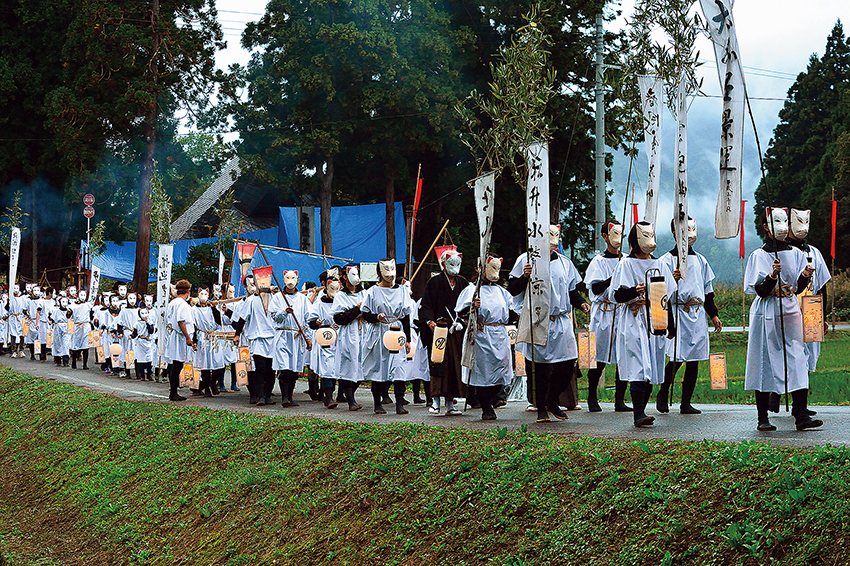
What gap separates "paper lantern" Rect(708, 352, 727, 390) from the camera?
12062 millimetres

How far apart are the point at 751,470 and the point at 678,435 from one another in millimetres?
3172

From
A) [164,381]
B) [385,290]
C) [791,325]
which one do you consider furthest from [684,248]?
[164,381]

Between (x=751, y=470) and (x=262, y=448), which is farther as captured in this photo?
(x=262, y=448)

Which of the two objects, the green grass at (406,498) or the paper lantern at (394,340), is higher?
the paper lantern at (394,340)

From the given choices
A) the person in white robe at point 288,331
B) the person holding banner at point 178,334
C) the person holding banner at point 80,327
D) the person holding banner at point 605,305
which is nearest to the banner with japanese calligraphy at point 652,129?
the person holding banner at point 605,305

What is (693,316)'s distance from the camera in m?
11.5

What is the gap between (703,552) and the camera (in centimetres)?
514

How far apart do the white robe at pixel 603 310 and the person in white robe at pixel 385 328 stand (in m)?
2.53

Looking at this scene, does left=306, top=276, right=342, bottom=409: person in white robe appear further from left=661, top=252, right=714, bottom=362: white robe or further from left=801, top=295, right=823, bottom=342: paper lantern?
left=801, top=295, right=823, bottom=342: paper lantern

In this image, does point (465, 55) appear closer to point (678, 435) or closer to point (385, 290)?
point (385, 290)

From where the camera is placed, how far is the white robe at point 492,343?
36.8 ft

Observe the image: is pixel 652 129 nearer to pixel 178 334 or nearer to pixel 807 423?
pixel 807 423

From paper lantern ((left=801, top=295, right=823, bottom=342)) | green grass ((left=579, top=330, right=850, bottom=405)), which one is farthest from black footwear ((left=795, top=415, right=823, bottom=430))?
green grass ((left=579, top=330, right=850, bottom=405))

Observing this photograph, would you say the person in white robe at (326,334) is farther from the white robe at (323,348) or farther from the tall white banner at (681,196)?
the tall white banner at (681,196)
